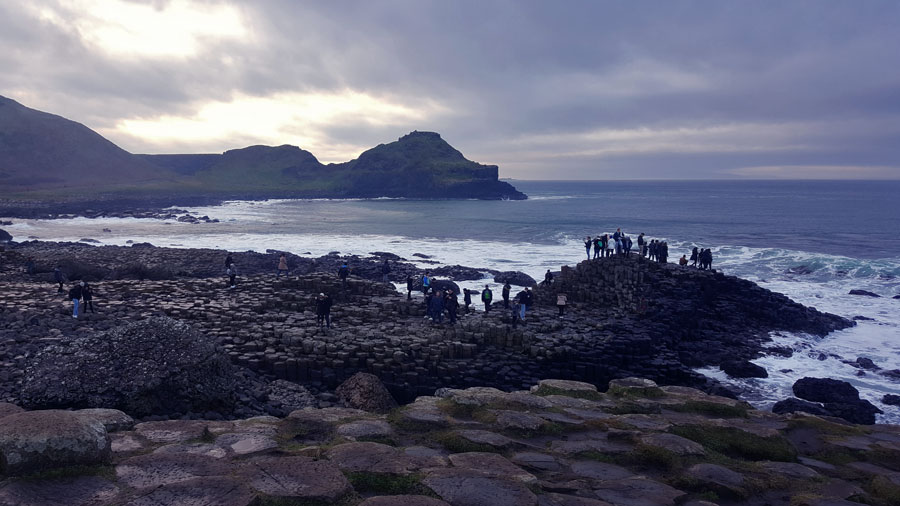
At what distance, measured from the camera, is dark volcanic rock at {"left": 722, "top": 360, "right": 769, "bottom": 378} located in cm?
1958

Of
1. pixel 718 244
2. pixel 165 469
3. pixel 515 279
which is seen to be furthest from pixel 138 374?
pixel 718 244

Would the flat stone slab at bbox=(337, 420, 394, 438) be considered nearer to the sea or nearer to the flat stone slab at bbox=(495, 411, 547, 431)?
the flat stone slab at bbox=(495, 411, 547, 431)

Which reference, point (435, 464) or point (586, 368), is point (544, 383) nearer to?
point (435, 464)

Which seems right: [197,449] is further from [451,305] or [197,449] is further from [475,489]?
[451,305]

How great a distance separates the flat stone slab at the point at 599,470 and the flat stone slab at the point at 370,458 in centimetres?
197

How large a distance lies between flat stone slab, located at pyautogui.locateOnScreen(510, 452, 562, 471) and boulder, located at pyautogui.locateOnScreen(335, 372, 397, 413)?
299 inches

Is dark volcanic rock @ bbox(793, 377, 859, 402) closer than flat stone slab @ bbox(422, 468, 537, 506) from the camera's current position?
No

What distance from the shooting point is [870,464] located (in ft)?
22.1

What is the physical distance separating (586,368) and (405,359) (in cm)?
638

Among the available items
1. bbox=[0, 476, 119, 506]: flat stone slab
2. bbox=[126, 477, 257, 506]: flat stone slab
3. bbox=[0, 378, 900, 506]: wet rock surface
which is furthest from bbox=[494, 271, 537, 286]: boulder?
bbox=[0, 476, 119, 506]: flat stone slab

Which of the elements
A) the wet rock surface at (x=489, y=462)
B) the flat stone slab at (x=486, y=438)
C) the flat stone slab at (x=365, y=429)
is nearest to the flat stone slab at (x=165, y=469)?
the wet rock surface at (x=489, y=462)

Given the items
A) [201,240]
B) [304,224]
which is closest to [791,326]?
[201,240]

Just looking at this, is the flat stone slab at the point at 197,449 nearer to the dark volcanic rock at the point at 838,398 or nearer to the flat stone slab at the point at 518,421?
the flat stone slab at the point at 518,421

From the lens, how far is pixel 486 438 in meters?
6.89
